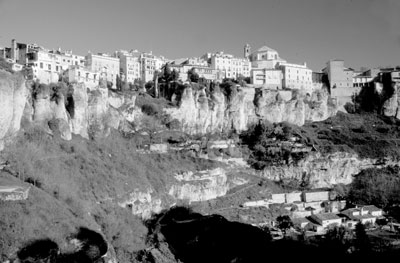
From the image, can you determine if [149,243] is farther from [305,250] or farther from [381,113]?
[381,113]

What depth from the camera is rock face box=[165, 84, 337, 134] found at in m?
47.8

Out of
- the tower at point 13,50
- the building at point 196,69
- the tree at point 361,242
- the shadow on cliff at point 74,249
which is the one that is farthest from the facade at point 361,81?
the shadow on cliff at point 74,249

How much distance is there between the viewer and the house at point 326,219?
39100 millimetres

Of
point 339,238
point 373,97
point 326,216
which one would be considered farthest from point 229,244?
point 373,97

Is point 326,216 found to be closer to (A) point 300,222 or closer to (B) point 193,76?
(A) point 300,222

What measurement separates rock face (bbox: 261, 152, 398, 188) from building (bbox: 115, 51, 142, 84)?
53.6ft

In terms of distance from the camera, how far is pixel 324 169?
4784 cm

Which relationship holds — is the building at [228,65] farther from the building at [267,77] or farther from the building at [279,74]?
the building at [267,77]

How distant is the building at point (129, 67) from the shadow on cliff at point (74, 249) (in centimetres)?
2743

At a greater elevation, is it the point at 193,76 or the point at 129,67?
the point at 129,67

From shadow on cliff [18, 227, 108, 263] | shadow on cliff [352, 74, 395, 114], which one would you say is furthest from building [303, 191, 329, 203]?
shadow on cliff [18, 227, 108, 263]

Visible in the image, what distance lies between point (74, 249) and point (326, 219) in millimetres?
21208

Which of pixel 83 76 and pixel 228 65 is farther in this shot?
pixel 228 65

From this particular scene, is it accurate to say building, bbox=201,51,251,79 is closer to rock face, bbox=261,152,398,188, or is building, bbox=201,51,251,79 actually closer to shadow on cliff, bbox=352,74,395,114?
shadow on cliff, bbox=352,74,395,114
